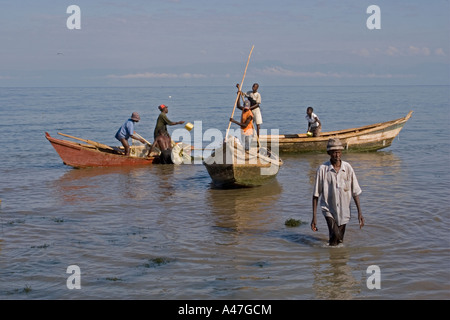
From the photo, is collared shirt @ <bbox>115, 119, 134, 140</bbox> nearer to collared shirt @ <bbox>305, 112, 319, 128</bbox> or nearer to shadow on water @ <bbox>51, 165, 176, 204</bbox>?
shadow on water @ <bbox>51, 165, 176, 204</bbox>

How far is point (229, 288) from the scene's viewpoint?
21.2 ft

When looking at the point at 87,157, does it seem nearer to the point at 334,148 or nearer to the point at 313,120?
the point at 313,120

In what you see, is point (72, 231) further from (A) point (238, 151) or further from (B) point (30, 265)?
(A) point (238, 151)

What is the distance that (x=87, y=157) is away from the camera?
15797mm

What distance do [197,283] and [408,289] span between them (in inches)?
98.9

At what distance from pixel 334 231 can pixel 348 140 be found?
11571 millimetres

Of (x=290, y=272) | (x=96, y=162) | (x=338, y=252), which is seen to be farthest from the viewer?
(x=96, y=162)

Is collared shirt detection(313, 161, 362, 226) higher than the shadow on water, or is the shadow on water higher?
collared shirt detection(313, 161, 362, 226)

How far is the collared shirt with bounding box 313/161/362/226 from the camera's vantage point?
700 centimetres

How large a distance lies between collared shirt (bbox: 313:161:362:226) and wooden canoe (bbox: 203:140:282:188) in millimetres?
4674

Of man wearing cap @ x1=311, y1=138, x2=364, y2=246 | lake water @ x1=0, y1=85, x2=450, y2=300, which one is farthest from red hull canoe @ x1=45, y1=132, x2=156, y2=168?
man wearing cap @ x1=311, y1=138, x2=364, y2=246

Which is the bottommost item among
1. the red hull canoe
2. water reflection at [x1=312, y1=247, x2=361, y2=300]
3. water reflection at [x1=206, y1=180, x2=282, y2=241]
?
water reflection at [x1=312, y1=247, x2=361, y2=300]

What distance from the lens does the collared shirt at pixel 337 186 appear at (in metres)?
7.00
